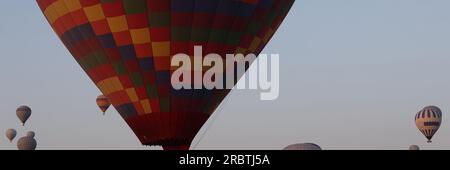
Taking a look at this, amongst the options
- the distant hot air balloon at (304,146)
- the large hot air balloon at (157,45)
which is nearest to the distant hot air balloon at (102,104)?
the distant hot air balloon at (304,146)

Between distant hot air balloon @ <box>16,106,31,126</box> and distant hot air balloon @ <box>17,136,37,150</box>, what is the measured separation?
13.3 metres

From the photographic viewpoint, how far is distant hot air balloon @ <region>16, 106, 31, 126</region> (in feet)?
182

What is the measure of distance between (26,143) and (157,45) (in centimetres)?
5106

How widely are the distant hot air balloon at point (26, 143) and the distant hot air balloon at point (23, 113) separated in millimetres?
13254

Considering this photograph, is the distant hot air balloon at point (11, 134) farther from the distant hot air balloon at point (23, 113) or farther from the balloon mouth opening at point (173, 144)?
the balloon mouth opening at point (173, 144)

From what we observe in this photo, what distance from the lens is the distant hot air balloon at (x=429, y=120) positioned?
49.1 metres

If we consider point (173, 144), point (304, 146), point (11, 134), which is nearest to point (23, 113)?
point (11, 134)

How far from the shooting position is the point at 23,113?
55875 mm

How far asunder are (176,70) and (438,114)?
3351cm
